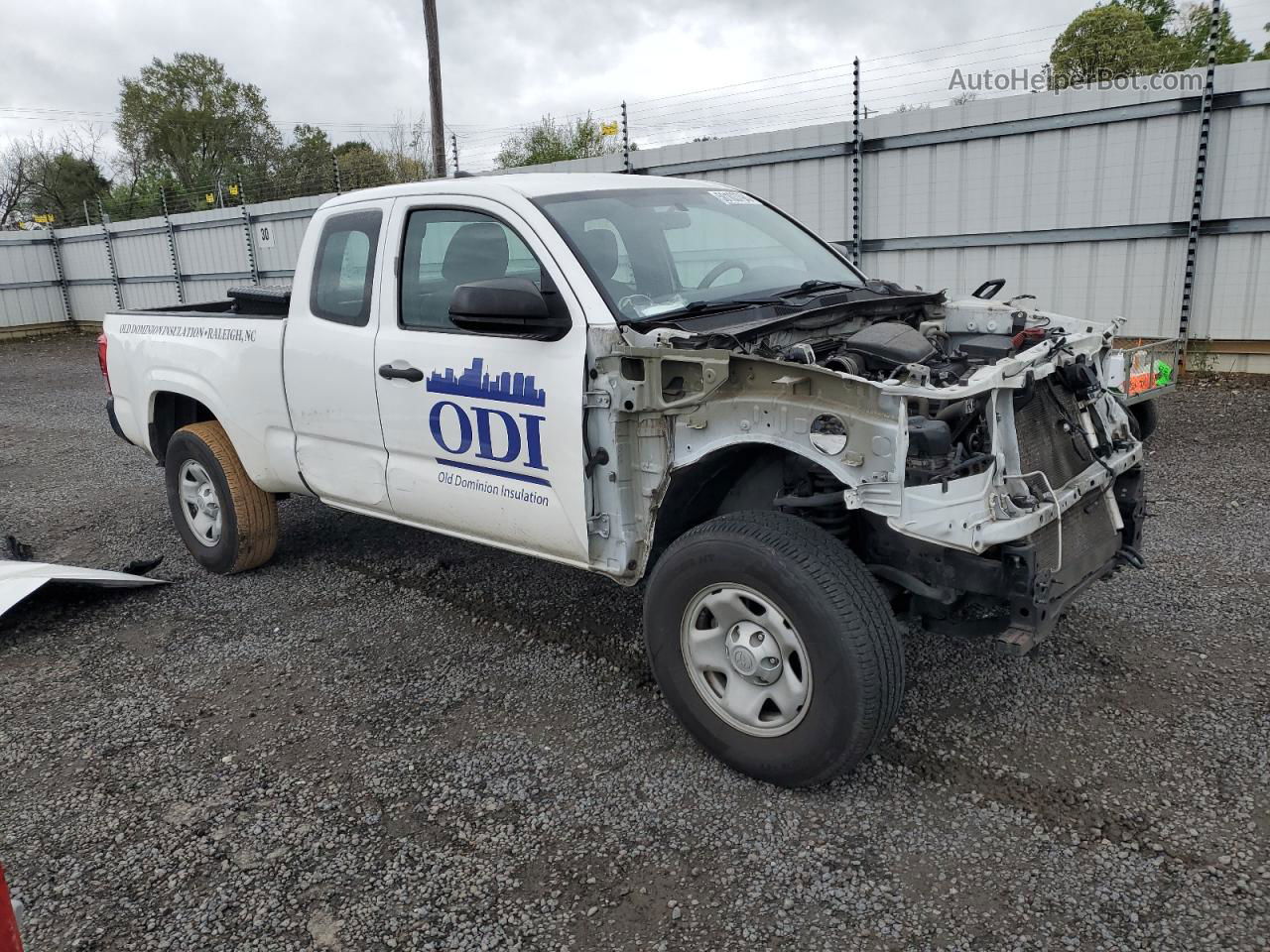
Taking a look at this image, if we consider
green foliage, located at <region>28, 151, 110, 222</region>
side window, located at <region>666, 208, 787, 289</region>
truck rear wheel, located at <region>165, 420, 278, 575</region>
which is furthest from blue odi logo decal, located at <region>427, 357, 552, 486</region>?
green foliage, located at <region>28, 151, 110, 222</region>

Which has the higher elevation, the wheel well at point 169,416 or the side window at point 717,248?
the side window at point 717,248

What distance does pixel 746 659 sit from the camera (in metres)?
3.04

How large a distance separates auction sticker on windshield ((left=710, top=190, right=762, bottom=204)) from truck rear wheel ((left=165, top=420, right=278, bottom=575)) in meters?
2.88

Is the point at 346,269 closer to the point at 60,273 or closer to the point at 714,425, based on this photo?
the point at 714,425

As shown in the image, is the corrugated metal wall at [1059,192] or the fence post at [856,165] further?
the fence post at [856,165]

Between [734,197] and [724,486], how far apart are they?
1.68 m

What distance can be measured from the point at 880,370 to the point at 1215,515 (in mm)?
3459

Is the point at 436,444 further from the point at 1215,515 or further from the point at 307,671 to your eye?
the point at 1215,515

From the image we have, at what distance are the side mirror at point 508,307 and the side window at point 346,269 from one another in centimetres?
100

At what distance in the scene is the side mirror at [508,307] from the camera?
10.8 ft

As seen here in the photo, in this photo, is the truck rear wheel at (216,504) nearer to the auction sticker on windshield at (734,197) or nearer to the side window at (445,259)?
the side window at (445,259)

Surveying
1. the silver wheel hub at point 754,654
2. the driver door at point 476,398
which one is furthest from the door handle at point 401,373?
the silver wheel hub at point 754,654

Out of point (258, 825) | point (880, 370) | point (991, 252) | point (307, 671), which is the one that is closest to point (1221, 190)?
point (991, 252)

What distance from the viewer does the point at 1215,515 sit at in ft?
17.8
